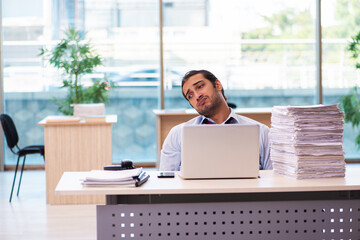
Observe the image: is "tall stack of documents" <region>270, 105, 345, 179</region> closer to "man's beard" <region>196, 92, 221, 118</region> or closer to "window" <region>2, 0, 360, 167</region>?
"man's beard" <region>196, 92, 221, 118</region>

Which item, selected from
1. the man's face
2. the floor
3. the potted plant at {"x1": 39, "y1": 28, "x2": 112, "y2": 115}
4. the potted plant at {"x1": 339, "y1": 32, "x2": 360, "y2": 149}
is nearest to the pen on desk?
the man's face

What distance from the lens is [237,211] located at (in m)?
2.78

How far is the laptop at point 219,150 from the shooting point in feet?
8.80

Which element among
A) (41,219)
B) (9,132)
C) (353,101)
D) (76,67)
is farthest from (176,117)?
(353,101)

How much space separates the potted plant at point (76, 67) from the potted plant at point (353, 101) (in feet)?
11.0

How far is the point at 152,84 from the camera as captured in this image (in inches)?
323

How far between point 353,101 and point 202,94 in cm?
536

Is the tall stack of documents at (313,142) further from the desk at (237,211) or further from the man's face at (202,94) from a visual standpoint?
the man's face at (202,94)

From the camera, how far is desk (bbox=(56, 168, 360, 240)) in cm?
270

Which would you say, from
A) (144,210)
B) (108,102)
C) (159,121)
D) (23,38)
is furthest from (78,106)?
(144,210)

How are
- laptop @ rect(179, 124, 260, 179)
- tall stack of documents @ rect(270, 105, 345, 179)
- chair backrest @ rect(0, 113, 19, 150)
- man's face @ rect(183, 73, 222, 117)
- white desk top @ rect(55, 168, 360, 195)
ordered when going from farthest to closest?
chair backrest @ rect(0, 113, 19, 150)
man's face @ rect(183, 73, 222, 117)
tall stack of documents @ rect(270, 105, 345, 179)
laptop @ rect(179, 124, 260, 179)
white desk top @ rect(55, 168, 360, 195)

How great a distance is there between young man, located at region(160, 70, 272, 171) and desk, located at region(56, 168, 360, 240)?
0.57 meters

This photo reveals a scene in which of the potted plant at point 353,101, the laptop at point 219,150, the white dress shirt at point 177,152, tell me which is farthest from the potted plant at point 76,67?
the laptop at point 219,150

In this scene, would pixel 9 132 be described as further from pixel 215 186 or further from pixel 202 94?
pixel 215 186
